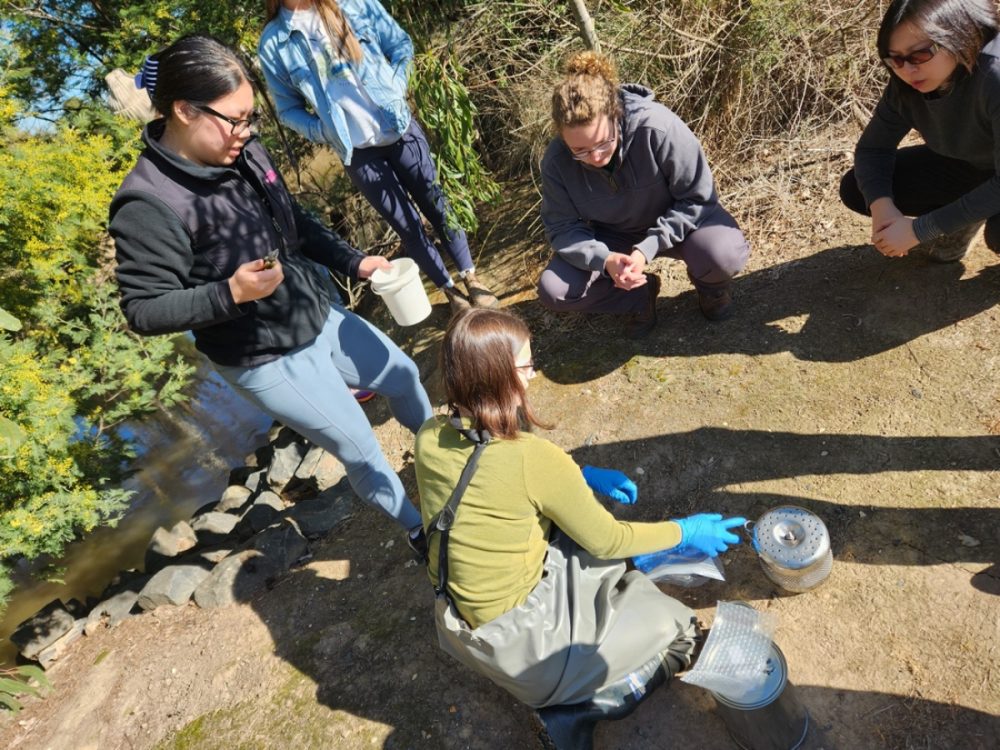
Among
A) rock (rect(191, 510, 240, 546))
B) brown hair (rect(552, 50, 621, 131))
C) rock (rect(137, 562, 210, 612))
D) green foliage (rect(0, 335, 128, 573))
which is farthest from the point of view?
rock (rect(191, 510, 240, 546))

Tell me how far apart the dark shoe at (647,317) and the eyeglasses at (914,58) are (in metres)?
1.39

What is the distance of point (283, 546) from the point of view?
336 cm

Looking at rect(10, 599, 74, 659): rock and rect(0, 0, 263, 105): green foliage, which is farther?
rect(0, 0, 263, 105): green foliage

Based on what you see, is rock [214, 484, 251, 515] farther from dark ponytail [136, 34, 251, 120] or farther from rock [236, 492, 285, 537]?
dark ponytail [136, 34, 251, 120]

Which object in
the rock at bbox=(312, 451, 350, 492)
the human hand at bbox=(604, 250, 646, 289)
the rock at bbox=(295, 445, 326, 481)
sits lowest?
the rock at bbox=(312, 451, 350, 492)

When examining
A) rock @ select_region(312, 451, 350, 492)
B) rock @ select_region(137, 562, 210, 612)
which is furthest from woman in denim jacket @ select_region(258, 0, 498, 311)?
rock @ select_region(137, 562, 210, 612)

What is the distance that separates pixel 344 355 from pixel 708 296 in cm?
185

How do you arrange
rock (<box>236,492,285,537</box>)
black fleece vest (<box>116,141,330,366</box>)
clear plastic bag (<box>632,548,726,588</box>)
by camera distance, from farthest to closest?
rock (<box>236,492,285,537</box>)
clear plastic bag (<box>632,548,726,588</box>)
black fleece vest (<box>116,141,330,366</box>)

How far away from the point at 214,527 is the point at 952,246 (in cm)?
473

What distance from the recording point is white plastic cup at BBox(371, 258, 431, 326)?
258 centimetres

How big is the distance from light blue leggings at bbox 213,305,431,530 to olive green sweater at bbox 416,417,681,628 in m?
0.53

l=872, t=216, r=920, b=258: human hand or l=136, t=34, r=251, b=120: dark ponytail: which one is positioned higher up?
l=136, t=34, r=251, b=120: dark ponytail

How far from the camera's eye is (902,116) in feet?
8.32

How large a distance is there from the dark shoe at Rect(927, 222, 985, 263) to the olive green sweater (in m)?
2.20
